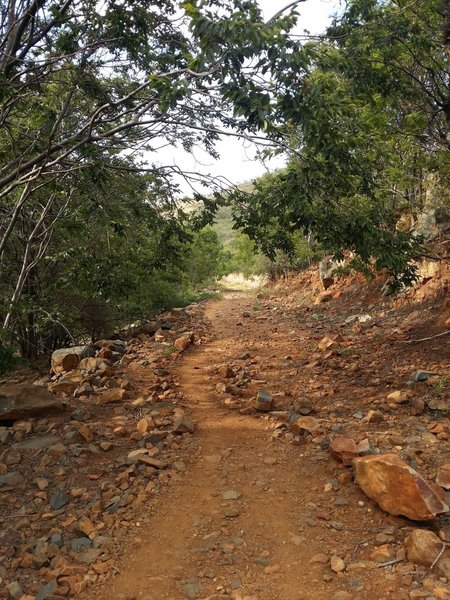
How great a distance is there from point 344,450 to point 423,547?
118 centimetres

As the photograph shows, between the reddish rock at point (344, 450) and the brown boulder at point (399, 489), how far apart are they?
0.30 metres

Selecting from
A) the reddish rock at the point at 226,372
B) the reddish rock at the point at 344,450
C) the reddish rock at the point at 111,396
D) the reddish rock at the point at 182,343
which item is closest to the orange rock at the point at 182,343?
the reddish rock at the point at 182,343

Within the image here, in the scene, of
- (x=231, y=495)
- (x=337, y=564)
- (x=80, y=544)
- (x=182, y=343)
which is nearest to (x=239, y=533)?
(x=231, y=495)

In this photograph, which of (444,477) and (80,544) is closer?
(80,544)

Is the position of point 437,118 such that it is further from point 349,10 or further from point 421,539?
point 421,539

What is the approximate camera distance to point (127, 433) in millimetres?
5090

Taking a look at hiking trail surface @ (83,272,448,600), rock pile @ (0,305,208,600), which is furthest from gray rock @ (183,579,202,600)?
rock pile @ (0,305,208,600)

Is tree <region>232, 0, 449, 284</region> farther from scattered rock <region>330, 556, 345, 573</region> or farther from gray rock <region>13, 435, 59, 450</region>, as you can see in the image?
gray rock <region>13, 435, 59, 450</region>

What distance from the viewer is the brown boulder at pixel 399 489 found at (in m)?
3.14

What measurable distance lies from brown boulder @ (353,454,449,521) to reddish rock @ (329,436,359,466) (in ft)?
0.99

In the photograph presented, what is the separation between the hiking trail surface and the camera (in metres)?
Answer: 2.86

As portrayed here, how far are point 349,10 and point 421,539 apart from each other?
7153mm

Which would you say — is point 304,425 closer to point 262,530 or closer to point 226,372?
point 262,530

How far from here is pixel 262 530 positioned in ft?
11.3
